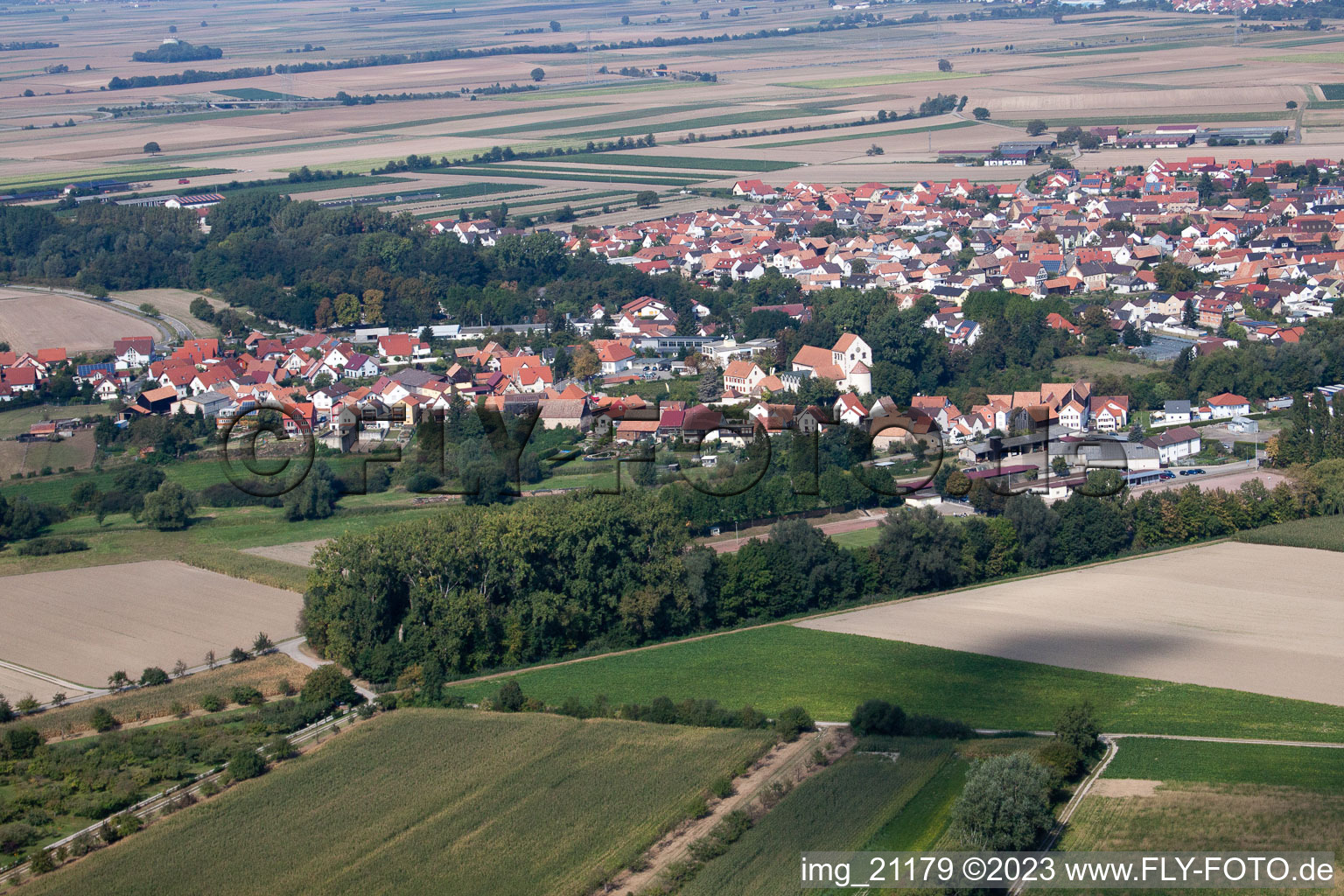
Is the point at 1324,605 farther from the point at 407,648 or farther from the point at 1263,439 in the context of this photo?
the point at 407,648

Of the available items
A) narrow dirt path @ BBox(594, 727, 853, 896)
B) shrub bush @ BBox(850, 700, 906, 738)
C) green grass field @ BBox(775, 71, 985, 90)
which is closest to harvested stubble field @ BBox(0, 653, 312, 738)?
narrow dirt path @ BBox(594, 727, 853, 896)

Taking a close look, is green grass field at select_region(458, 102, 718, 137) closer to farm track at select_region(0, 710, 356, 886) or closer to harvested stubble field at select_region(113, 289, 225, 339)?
harvested stubble field at select_region(113, 289, 225, 339)

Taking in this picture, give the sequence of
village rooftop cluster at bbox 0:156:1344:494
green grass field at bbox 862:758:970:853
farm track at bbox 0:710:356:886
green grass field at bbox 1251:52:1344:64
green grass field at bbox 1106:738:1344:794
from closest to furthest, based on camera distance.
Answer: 1. green grass field at bbox 862:758:970:853
2. farm track at bbox 0:710:356:886
3. green grass field at bbox 1106:738:1344:794
4. village rooftop cluster at bbox 0:156:1344:494
5. green grass field at bbox 1251:52:1344:64

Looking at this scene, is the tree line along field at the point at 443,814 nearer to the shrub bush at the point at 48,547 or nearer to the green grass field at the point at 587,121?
the shrub bush at the point at 48,547

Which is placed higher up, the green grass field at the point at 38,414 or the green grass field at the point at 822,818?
the green grass field at the point at 38,414

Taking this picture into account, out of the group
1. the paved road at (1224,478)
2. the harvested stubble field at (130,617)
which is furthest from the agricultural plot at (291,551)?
the paved road at (1224,478)
